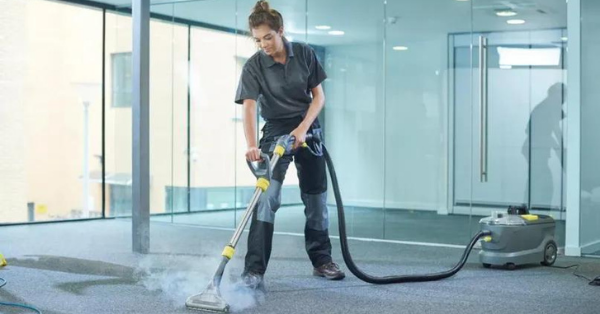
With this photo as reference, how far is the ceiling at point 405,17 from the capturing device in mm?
4910

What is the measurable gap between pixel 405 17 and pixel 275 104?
2.13 metres

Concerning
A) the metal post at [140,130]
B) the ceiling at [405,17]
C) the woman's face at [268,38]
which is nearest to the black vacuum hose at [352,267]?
the woman's face at [268,38]

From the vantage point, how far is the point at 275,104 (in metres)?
3.22

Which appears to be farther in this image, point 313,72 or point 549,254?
point 549,254

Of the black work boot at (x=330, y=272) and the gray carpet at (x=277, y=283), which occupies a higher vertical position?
the black work boot at (x=330, y=272)

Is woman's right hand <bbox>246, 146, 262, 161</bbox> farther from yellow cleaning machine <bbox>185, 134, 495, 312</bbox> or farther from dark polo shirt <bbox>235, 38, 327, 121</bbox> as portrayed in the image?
dark polo shirt <bbox>235, 38, 327, 121</bbox>

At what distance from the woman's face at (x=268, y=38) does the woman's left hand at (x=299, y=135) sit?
33 centimetres

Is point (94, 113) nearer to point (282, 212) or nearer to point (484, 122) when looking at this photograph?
point (282, 212)

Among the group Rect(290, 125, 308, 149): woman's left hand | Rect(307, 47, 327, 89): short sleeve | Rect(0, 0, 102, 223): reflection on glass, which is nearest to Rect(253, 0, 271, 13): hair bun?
Rect(307, 47, 327, 89): short sleeve

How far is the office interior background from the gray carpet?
1.76ft

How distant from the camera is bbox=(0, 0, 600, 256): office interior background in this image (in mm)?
4688

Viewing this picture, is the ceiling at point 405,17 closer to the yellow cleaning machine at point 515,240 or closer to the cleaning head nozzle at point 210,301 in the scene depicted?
the yellow cleaning machine at point 515,240

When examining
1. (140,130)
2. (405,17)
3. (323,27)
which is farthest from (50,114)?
(405,17)

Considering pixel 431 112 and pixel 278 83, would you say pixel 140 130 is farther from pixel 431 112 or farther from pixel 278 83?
pixel 431 112
